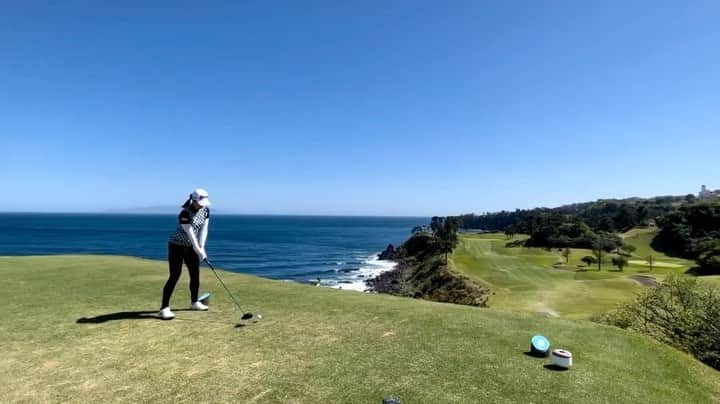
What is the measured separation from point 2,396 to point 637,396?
7139 millimetres

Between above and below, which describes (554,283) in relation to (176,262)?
below

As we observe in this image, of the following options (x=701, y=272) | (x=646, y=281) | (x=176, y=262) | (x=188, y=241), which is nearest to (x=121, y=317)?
(x=176, y=262)

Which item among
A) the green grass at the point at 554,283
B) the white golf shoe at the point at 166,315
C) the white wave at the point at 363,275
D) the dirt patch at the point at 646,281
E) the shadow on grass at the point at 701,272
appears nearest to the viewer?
the white golf shoe at the point at 166,315

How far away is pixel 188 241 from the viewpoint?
24.8 ft

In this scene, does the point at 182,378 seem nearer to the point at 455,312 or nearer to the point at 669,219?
the point at 455,312

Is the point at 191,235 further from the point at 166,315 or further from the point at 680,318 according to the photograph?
the point at 680,318

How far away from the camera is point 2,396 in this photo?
429cm

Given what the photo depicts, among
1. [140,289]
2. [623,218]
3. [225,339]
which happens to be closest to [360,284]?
[140,289]

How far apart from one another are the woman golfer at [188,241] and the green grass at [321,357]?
0.61 m

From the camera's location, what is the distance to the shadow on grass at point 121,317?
7.20m

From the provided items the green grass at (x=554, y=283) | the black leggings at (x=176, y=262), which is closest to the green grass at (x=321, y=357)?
the black leggings at (x=176, y=262)

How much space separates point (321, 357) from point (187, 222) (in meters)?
3.82

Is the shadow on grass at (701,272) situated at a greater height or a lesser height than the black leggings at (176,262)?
lesser

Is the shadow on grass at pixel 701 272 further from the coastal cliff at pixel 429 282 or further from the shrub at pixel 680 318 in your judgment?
the shrub at pixel 680 318
